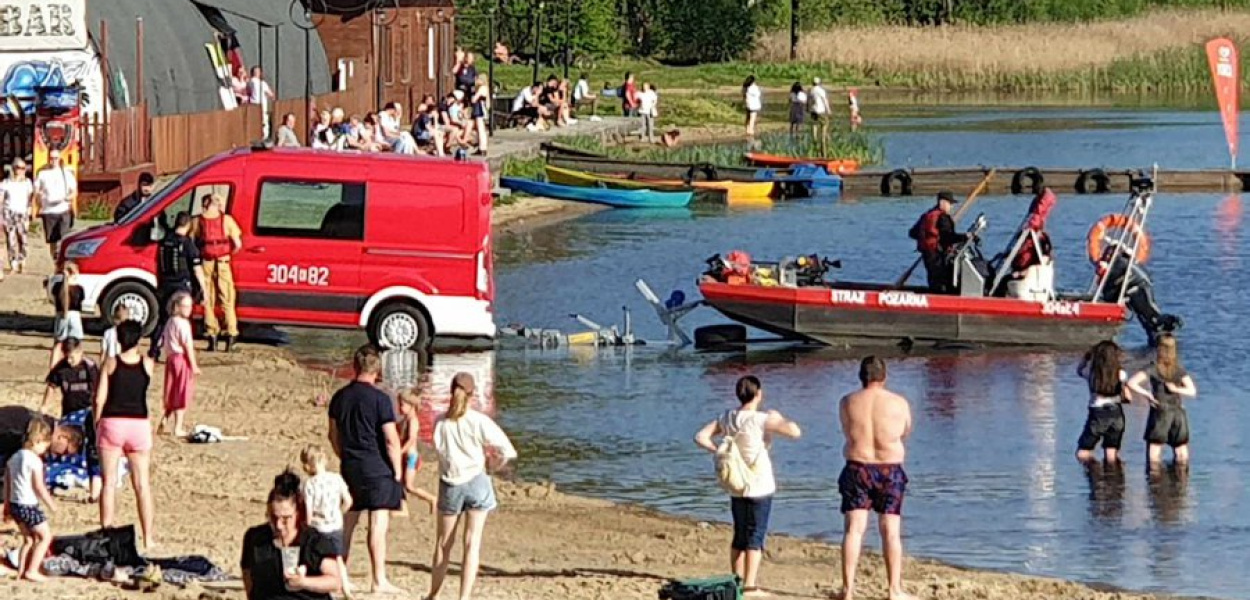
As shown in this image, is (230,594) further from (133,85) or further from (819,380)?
(133,85)

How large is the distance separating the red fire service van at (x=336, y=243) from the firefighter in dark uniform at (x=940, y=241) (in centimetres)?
585

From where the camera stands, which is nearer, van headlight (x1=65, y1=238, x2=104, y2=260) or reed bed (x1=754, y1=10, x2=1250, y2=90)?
van headlight (x1=65, y1=238, x2=104, y2=260)

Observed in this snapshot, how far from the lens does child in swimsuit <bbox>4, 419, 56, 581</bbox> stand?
14.5m

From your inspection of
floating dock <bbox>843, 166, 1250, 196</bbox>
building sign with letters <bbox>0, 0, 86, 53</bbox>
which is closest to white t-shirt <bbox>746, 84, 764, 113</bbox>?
floating dock <bbox>843, 166, 1250, 196</bbox>

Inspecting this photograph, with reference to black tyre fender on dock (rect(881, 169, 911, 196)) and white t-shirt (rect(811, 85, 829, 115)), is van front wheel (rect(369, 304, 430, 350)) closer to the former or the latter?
black tyre fender on dock (rect(881, 169, 911, 196))

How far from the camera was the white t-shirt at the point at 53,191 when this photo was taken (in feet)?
101

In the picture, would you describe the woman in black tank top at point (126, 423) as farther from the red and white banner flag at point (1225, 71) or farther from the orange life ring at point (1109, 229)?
the red and white banner flag at point (1225, 71)

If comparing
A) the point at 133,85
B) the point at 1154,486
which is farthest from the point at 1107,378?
the point at 133,85

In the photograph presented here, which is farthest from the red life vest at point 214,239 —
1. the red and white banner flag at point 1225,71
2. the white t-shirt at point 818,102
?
the white t-shirt at point 818,102

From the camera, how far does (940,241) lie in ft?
97.8

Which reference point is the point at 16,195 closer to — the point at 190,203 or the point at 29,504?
the point at 190,203

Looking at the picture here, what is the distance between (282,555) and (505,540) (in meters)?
6.35

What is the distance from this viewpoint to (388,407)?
575 inches

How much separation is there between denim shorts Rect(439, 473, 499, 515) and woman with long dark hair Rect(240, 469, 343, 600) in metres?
2.46
